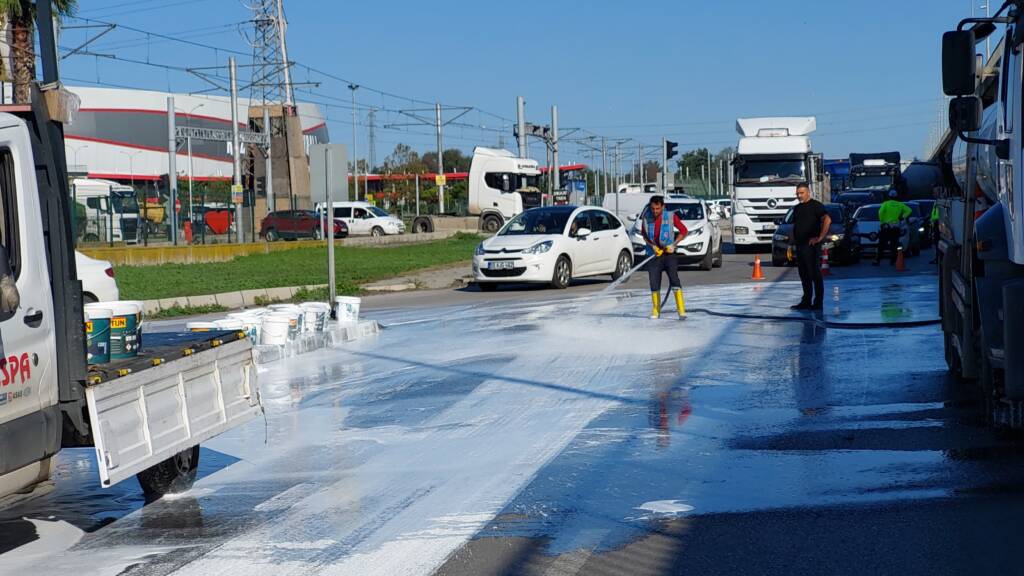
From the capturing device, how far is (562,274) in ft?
83.8

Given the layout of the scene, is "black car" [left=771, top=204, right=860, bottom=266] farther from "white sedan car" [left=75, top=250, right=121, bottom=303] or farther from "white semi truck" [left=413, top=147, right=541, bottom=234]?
"white semi truck" [left=413, top=147, right=541, bottom=234]

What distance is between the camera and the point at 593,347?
48.7 feet

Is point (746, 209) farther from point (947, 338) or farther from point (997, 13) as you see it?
point (997, 13)

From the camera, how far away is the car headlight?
25.1m

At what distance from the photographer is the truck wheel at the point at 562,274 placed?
25373 mm

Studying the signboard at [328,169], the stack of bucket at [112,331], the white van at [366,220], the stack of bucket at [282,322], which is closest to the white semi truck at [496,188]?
the white van at [366,220]

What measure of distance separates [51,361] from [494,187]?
56.0 m

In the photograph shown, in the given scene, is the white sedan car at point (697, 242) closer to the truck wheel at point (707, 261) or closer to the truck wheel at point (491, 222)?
the truck wheel at point (707, 261)

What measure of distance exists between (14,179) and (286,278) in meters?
23.6

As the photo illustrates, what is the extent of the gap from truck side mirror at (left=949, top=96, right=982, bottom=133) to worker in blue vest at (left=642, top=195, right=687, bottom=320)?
9.47 metres

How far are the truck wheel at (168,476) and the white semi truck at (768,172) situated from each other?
2987cm

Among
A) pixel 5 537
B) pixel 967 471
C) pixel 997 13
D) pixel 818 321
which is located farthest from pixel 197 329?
pixel 818 321

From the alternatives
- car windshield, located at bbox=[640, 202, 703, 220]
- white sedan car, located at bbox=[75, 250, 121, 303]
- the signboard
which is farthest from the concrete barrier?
white sedan car, located at bbox=[75, 250, 121, 303]

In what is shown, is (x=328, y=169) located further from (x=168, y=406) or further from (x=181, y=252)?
(x=181, y=252)
